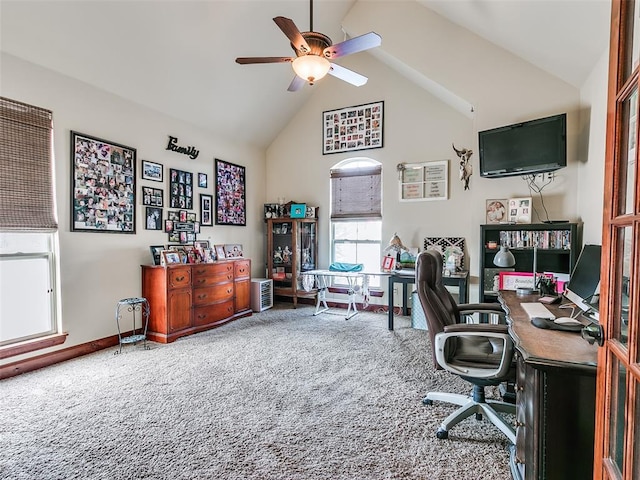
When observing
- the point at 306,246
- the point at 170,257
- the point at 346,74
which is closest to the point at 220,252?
the point at 170,257

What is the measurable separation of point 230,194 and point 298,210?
3.72 feet

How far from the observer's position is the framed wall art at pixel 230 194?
17.2 feet

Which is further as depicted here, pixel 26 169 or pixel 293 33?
pixel 26 169

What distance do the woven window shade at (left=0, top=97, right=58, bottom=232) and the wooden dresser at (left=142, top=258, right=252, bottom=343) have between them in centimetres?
120

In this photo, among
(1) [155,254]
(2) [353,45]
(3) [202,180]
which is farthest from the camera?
(3) [202,180]

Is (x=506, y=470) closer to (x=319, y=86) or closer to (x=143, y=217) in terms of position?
(x=143, y=217)

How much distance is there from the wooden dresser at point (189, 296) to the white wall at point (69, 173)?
1.11 ft

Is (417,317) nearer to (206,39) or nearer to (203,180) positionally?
(203,180)

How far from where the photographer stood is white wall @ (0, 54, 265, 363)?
3.20m

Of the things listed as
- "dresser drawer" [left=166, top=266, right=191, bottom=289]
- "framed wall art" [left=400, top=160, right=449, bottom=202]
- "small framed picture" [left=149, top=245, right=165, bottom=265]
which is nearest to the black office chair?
"framed wall art" [left=400, top=160, right=449, bottom=202]

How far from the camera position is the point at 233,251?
543 centimetres

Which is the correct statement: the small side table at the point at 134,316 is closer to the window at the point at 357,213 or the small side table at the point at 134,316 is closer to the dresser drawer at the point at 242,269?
the dresser drawer at the point at 242,269

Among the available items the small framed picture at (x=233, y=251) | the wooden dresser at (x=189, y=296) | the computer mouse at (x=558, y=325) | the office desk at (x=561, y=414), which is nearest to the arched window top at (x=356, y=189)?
the small framed picture at (x=233, y=251)

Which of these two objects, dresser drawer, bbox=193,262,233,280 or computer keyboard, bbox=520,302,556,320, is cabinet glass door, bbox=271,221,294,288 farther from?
computer keyboard, bbox=520,302,556,320
